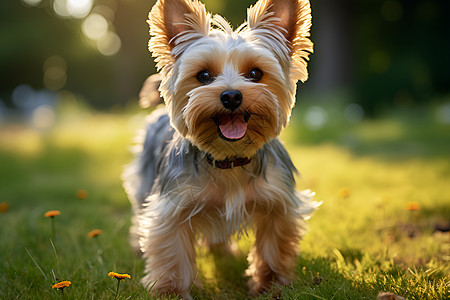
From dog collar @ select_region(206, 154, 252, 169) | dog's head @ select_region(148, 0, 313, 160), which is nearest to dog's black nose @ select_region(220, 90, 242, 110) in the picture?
dog's head @ select_region(148, 0, 313, 160)

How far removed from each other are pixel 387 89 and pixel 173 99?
13.3 metres

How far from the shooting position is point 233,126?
9.75 ft

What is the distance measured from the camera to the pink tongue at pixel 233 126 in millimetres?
2943

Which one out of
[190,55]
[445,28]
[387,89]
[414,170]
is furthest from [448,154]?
[445,28]

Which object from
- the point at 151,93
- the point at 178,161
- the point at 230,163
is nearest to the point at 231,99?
the point at 230,163

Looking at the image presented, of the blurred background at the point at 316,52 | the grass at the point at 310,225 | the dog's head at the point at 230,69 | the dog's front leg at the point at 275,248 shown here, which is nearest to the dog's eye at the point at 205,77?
the dog's head at the point at 230,69

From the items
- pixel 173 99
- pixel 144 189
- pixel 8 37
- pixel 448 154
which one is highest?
pixel 173 99

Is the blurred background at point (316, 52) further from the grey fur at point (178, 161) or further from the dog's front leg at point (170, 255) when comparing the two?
the dog's front leg at point (170, 255)

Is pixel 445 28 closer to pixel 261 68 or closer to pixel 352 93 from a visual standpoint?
pixel 352 93

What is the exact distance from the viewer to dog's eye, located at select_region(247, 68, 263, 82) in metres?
3.08

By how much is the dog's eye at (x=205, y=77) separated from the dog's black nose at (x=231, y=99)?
293mm

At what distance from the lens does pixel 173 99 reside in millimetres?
3201

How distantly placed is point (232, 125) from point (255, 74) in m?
0.42

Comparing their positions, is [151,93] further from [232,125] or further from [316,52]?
[316,52]
